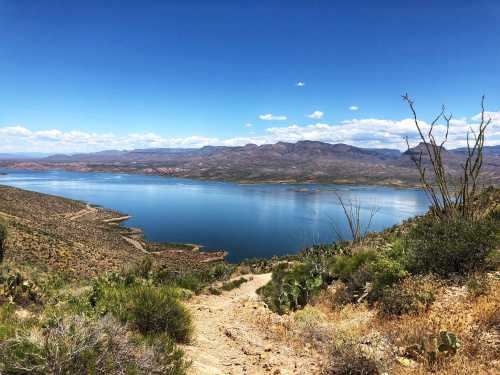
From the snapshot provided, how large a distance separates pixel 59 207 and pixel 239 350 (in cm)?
7914

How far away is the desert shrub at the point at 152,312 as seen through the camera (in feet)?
21.1

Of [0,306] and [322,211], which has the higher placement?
[0,306]

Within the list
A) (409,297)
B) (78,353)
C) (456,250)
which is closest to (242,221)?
(456,250)

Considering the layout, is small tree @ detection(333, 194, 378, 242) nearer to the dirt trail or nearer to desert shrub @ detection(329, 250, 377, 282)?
desert shrub @ detection(329, 250, 377, 282)

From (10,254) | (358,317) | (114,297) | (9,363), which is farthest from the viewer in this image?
(10,254)

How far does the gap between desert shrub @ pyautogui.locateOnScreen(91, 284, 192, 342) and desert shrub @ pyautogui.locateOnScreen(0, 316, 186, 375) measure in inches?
73.0

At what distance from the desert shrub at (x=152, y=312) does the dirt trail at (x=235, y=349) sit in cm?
49

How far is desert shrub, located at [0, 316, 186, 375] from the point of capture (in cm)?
359

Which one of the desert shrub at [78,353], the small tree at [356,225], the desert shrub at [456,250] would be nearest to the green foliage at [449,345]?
the desert shrub at [456,250]

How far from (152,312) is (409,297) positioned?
226 inches

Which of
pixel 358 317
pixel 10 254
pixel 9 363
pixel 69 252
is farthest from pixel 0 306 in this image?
pixel 69 252

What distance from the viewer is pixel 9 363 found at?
359cm

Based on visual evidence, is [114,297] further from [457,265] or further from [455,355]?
[457,265]

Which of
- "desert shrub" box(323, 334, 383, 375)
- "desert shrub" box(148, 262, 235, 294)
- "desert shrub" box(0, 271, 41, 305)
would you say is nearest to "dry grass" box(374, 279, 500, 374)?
"desert shrub" box(323, 334, 383, 375)
